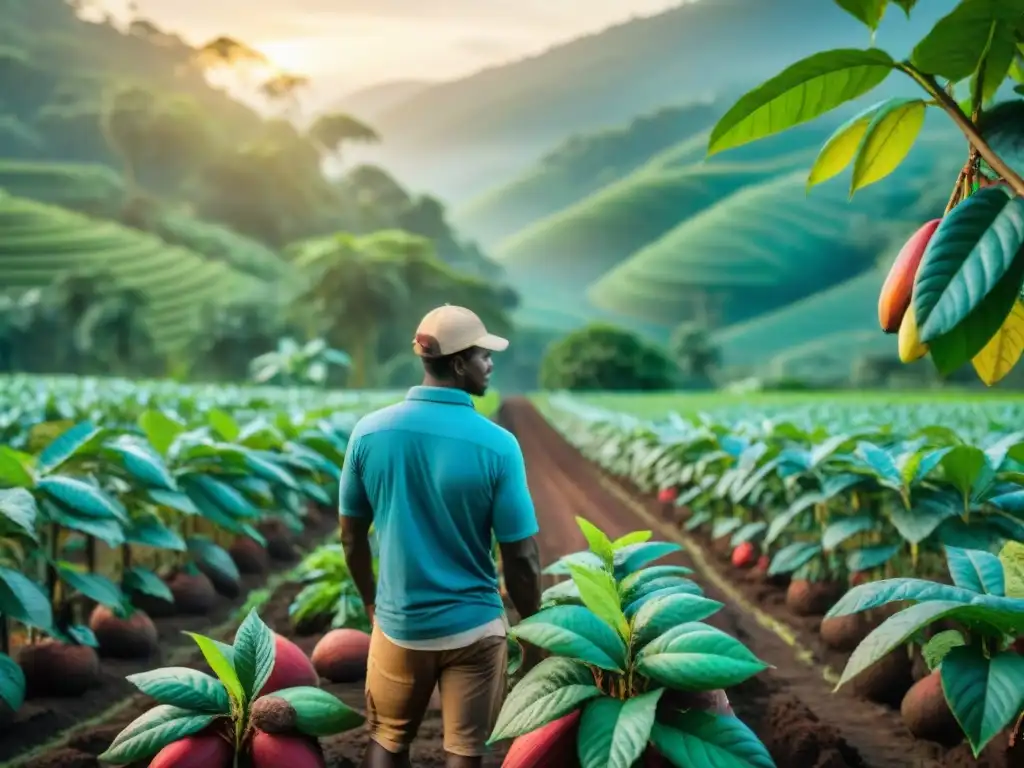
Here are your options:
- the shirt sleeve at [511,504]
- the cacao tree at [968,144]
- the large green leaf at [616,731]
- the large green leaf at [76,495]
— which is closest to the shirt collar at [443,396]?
the shirt sleeve at [511,504]

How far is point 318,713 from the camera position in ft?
5.97

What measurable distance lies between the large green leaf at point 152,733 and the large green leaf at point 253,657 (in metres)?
0.09

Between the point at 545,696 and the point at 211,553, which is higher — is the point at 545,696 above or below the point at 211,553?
above

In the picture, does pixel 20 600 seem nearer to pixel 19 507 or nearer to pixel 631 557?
pixel 19 507

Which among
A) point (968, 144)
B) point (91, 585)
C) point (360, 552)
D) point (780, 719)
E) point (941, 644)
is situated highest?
point (968, 144)

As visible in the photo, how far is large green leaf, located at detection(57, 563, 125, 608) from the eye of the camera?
298 cm

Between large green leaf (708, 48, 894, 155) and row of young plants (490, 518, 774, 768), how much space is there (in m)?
0.75

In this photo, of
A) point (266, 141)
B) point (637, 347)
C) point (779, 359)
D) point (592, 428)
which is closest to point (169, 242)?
point (266, 141)

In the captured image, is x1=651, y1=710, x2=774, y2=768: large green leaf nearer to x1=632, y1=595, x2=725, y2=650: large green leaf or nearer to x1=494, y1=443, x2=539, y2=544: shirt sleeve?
x1=632, y1=595, x2=725, y2=650: large green leaf

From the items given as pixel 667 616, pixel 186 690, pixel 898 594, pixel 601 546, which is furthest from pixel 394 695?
pixel 898 594

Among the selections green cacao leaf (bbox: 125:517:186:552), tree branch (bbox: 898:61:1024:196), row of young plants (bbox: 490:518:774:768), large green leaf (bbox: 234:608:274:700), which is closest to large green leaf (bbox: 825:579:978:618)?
row of young plants (bbox: 490:518:774:768)

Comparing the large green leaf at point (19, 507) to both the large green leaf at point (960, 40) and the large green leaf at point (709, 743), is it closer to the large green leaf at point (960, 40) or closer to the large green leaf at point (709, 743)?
the large green leaf at point (709, 743)

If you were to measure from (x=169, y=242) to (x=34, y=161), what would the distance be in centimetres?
1679

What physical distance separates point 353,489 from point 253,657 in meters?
0.38
